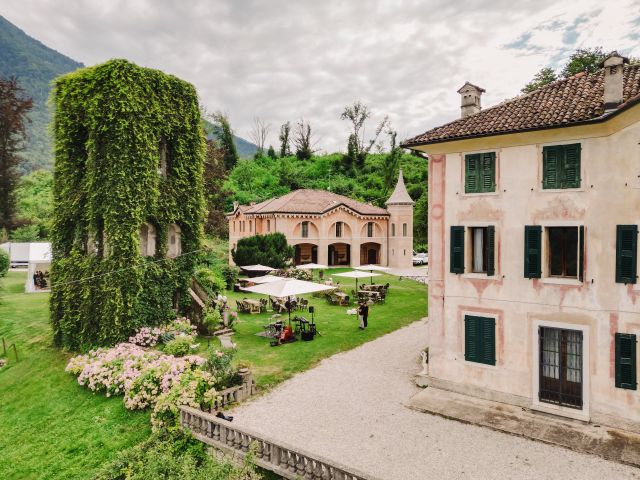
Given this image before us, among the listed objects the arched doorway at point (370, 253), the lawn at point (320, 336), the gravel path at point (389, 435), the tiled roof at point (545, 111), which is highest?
the tiled roof at point (545, 111)

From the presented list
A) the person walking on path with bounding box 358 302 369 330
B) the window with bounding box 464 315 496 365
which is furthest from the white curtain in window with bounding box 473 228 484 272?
the person walking on path with bounding box 358 302 369 330

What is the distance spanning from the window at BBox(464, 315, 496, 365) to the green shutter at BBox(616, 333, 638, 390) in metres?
Result: 3.07

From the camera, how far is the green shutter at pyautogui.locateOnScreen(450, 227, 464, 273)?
1302 cm

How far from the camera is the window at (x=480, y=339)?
40.8ft

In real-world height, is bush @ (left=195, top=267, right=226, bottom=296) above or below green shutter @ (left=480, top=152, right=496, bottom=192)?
below

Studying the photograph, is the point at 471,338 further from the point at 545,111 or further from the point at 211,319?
the point at 211,319

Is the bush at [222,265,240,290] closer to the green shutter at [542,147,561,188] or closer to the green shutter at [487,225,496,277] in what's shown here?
the green shutter at [487,225,496,277]

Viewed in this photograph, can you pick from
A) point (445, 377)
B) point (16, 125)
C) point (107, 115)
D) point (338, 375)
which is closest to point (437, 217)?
point (445, 377)

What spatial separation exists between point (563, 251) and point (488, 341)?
11.3 ft

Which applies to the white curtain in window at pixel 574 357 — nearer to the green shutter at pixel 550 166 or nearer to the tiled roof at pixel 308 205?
the green shutter at pixel 550 166

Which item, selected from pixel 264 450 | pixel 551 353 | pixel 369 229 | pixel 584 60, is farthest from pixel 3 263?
pixel 584 60

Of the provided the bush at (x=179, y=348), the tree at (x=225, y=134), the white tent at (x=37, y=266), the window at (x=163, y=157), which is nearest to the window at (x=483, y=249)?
the bush at (x=179, y=348)

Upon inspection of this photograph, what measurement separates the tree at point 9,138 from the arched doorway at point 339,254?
32.8 metres

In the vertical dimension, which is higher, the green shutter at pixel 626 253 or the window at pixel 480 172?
the window at pixel 480 172
